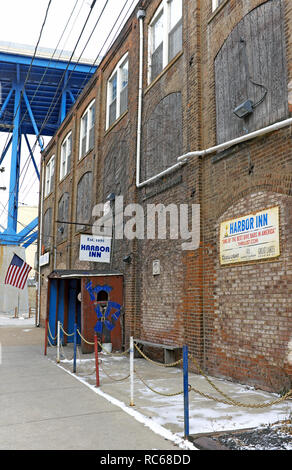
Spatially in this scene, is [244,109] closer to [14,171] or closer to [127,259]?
[127,259]

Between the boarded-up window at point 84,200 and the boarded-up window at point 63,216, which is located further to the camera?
the boarded-up window at point 63,216

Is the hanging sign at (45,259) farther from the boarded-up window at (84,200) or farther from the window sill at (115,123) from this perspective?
the window sill at (115,123)

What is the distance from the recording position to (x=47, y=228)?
27.4m

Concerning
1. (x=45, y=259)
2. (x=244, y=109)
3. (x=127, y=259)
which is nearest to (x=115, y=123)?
(x=127, y=259)

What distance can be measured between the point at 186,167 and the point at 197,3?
175 inches

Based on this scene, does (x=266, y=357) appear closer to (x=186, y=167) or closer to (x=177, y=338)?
(x=177, y=338)

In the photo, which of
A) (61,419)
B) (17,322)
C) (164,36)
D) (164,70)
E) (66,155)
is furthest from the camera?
(17,322)

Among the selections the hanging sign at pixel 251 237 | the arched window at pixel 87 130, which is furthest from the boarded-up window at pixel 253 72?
the arched window at pixel 87 130

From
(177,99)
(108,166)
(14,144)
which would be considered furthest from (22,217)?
(177,99)

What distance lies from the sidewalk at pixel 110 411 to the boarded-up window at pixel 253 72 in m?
5.28

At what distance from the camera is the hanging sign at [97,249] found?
14.6m

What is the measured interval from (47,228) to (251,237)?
68.4ft

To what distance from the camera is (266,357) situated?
307 inches

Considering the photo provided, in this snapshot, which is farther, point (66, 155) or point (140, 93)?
point (66, 155)
